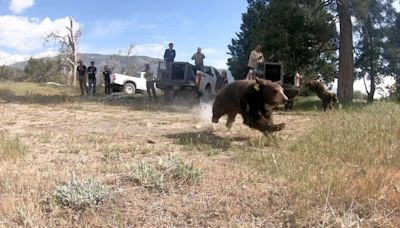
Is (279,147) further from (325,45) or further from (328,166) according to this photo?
(325,45)

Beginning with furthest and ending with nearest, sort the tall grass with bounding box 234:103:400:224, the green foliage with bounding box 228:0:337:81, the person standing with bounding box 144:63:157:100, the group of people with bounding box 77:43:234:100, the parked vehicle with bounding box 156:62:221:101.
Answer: the person standing with bounding box 144:63:157:100 < the group of people with bounding box 77:43:234:100 < the parked vehicle with bounding box 156:62:221:101 < the green foliage with bounding box 228:0:337:81 < the tall grass with bounding box 234:103:400:224

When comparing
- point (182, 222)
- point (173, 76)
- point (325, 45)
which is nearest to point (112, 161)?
point (182, 222)

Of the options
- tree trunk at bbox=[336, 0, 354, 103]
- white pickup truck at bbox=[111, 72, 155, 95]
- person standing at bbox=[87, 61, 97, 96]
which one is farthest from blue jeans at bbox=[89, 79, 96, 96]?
tree trunk at bbox=[336, 0, 354, 103]

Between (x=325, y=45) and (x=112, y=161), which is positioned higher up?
(x=325, y=45)

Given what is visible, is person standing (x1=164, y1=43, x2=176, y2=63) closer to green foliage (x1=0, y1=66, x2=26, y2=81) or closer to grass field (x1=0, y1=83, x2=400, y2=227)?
grass field (x1=0, y1=83, x2=400, y2=227)

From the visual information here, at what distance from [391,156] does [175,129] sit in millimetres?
5488

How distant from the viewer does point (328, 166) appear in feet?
19.9

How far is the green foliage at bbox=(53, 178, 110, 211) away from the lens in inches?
183

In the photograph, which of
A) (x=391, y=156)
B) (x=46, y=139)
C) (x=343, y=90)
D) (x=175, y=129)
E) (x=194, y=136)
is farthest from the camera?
(x=343, y=90)

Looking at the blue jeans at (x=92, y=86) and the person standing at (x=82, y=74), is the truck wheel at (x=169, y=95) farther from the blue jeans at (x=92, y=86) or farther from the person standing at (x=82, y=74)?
the blue jeans at (x=92, y=86)

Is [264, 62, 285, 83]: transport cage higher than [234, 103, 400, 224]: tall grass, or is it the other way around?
[264, 62, 285, 83]: transport cage

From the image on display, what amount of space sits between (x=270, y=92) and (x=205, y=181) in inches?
144

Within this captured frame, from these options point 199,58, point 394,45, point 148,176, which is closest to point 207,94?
point 199,58

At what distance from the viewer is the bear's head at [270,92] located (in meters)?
8.75
